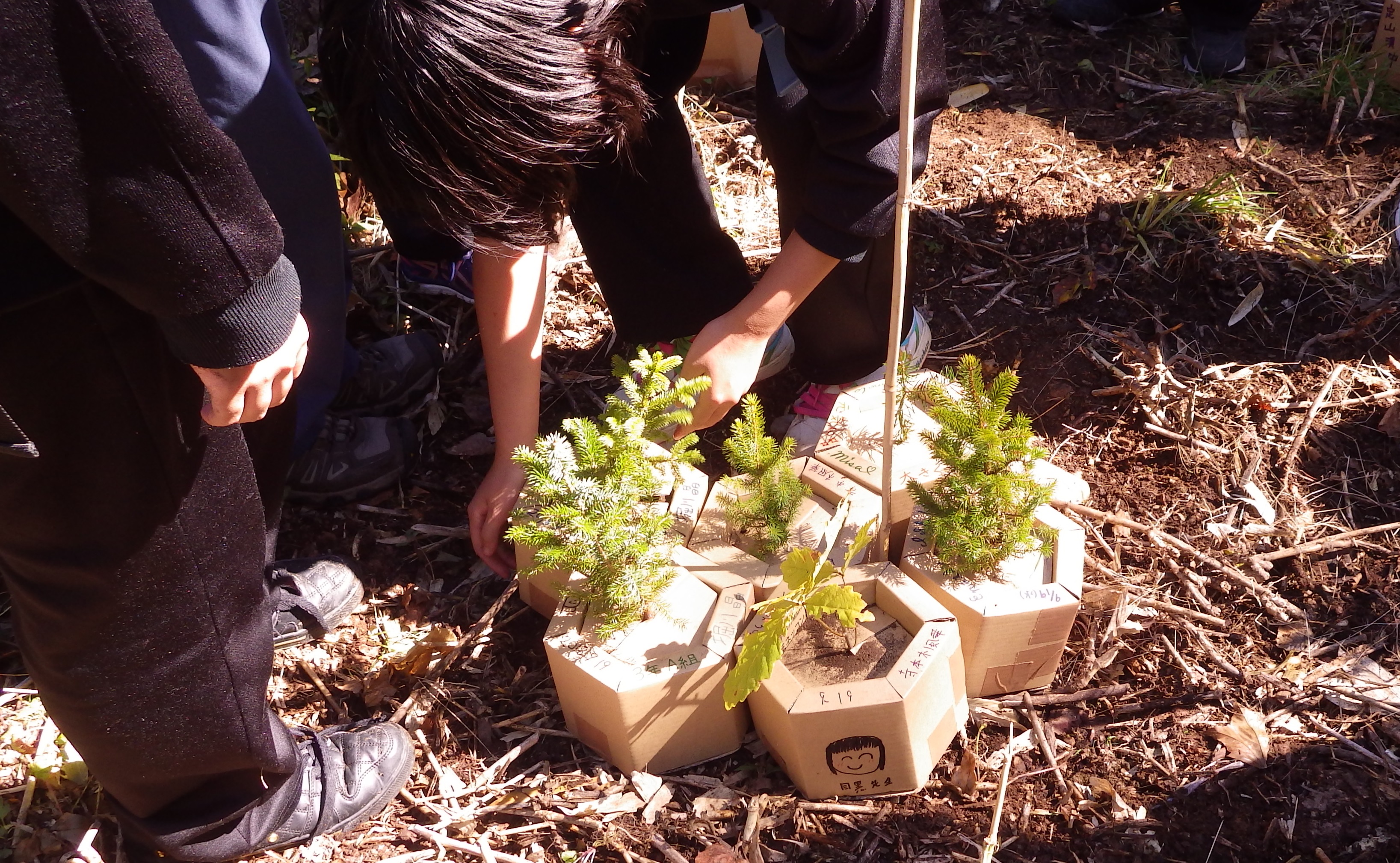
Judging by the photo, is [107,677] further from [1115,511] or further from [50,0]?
[1115,511]

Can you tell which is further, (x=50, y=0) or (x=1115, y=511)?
(x=1115, y=511)

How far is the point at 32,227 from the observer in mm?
1058

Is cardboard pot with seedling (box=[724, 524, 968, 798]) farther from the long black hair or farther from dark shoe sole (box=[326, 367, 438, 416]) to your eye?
dark shoe sole (box=[326, 367, 438, 416])

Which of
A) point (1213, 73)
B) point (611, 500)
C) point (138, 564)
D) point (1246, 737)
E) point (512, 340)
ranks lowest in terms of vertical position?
point (1246, 737)

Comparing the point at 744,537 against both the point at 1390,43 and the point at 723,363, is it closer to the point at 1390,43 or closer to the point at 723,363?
the point at 723,363

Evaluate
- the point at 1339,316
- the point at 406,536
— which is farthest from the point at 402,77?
the point at 1339,316

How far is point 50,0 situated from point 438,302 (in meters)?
2.05

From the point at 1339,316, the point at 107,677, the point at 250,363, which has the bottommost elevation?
the point at 1339,316

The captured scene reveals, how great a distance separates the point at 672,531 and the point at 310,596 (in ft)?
2.77

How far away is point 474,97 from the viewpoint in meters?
1.36

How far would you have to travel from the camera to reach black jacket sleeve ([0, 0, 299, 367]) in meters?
0.99

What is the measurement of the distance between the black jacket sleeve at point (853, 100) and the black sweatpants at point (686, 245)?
390mm

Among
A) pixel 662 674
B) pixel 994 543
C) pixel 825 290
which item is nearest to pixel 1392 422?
pixel 994 543

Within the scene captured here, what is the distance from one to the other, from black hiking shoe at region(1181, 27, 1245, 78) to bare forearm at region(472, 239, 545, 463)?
251 centimetres
